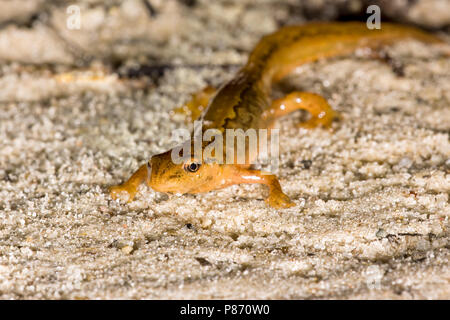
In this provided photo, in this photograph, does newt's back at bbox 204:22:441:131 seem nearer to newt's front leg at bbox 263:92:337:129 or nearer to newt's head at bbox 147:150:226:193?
newt's front leg at bbox 263:92:337:129

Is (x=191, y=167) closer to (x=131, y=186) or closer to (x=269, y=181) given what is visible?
(x=131, y=186)

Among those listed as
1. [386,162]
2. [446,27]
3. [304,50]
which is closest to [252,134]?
[386,162]

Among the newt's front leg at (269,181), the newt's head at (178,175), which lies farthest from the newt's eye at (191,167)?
the newt's front leg at (269,181)

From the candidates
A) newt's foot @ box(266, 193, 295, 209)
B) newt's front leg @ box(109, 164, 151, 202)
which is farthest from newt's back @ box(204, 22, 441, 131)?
newt's foot @ box(266, 193, 295, 209)

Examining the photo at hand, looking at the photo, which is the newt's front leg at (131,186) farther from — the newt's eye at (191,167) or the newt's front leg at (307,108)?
the newt's front leg at (307,108)

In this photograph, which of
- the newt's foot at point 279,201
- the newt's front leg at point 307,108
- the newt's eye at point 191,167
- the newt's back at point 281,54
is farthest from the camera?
the newt's front leg at point 307,108
